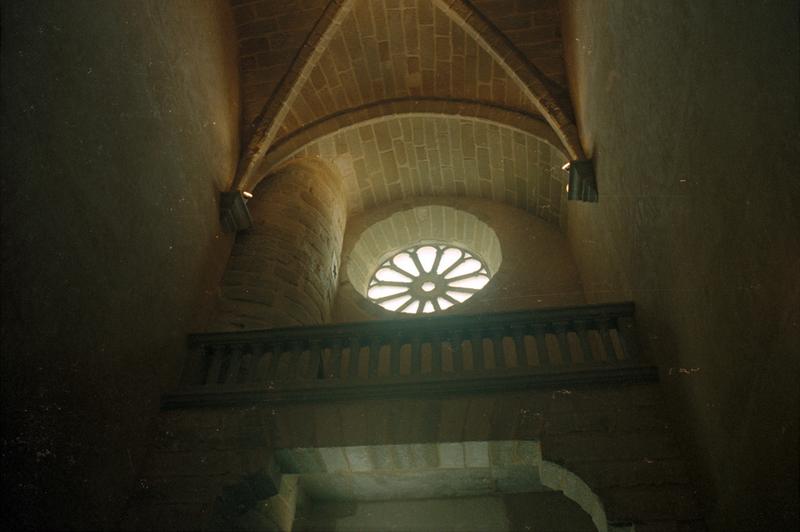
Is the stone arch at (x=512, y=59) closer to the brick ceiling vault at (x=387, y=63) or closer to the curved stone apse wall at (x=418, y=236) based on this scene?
the brick ceiling vault at (x=387, y=63)

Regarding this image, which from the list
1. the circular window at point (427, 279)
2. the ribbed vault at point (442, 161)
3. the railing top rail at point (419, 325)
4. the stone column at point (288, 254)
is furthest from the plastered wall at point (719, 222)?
the circular window at point (427, 279)

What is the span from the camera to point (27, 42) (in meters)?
4.04

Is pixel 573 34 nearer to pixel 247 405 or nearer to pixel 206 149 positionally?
pixel 206 149

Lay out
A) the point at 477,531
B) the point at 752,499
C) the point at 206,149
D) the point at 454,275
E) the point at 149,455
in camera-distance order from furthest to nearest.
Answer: the point at 454,275, the point at 206,149, the point at 477,531, the point at 149,455, the point at 752,499

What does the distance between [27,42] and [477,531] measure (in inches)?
222

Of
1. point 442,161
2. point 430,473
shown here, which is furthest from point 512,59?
point 430,473

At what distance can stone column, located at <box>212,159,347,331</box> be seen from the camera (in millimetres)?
6953

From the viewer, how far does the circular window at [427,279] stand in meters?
9.30

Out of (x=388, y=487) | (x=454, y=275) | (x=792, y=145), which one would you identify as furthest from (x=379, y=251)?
(x=792, y=145)

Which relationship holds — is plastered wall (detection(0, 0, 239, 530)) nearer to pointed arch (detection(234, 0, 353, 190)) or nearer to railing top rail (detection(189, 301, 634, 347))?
railing top rail (detection(189, 301, 634, 347))

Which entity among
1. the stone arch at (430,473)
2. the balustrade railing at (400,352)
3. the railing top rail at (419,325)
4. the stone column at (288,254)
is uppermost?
the stone column at (288,254)

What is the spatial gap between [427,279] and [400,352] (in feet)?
13.3

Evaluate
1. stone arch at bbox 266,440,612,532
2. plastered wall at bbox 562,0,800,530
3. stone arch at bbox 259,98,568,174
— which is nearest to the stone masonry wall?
stone arch at bbox 266,440,612,532

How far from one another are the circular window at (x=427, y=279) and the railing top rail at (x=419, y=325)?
10.3 feet
